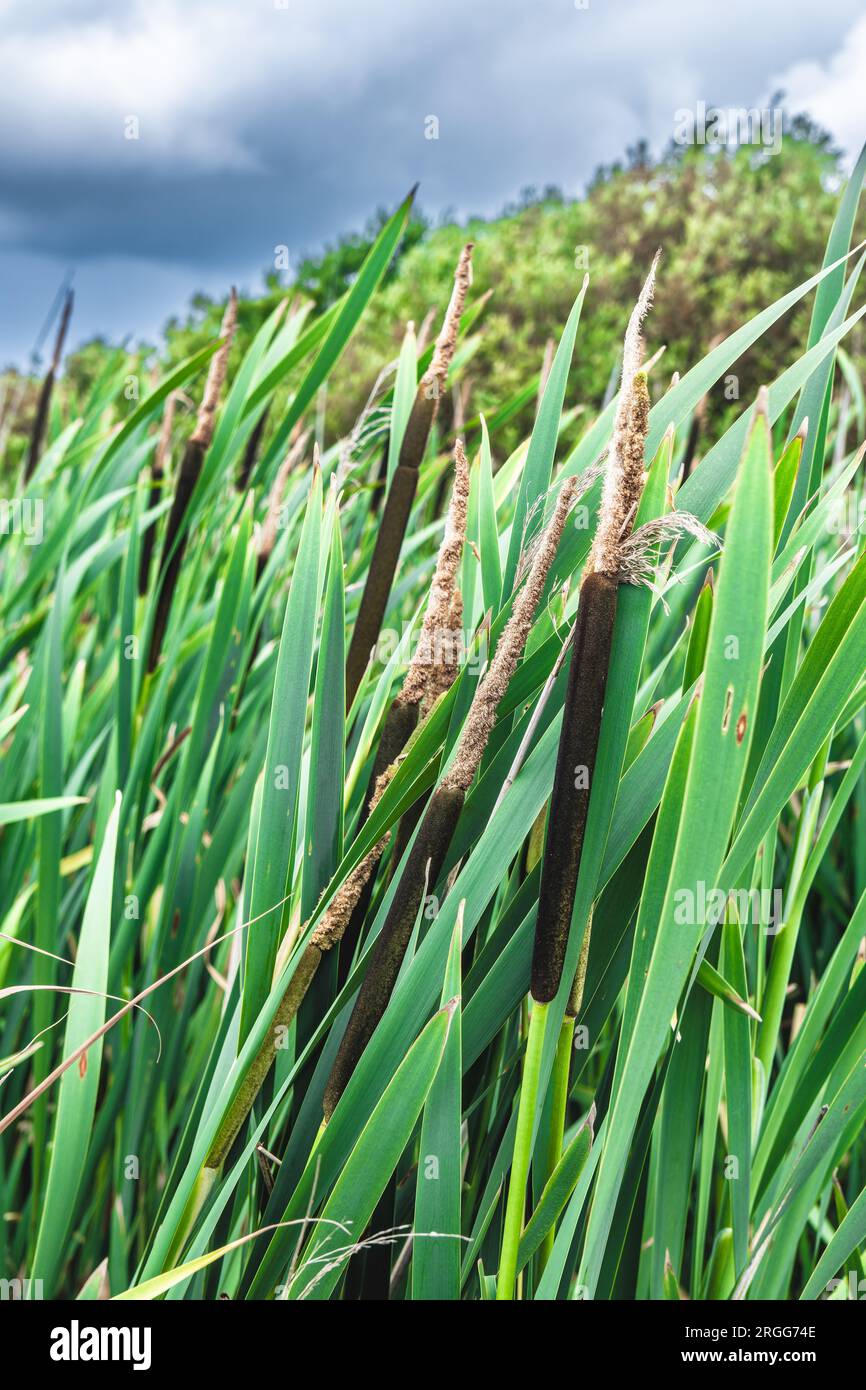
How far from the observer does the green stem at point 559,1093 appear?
1.62ft

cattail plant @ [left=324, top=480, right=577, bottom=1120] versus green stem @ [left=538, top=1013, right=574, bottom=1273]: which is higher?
cattail plant @ [left=324, top=480, right=577, bottom=1120]

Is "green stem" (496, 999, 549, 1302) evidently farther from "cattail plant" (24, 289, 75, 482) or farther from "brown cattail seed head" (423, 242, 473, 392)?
"cattail plant" (24, 289, 75, 482)

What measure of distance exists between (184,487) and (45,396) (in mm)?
1016

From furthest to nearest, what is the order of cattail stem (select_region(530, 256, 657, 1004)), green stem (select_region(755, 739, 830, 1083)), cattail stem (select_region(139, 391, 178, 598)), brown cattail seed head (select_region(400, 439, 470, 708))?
cattail stem (select_region(139, 391, 178, 598)) < green stem (select_region(755, 739, 830, 1083)) < brown cattail seed head (select_region(400, 439, 470, 708)) < cattail stem (select_region(530, 256, 657, 1004))

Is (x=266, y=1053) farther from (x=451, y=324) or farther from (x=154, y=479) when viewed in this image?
(x=154, y=479)

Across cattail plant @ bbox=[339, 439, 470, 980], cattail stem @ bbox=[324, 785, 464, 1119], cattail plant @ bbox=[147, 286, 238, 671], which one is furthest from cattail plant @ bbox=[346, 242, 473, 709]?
cattail plant @ bbox=[147, 286, 238, 671]

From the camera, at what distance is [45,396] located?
1.90 meters

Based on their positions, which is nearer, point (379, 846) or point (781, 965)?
point (379, 846)

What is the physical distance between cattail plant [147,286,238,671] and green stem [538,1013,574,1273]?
0.78m

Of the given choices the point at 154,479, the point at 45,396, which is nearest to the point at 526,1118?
the point at 154,479

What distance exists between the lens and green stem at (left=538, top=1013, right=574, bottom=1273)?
492mm

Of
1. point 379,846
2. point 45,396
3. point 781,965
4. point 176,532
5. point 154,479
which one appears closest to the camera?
point 379,846

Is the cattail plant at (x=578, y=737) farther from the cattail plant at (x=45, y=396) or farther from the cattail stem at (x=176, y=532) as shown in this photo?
the cattail plant at (x=45, y=396)

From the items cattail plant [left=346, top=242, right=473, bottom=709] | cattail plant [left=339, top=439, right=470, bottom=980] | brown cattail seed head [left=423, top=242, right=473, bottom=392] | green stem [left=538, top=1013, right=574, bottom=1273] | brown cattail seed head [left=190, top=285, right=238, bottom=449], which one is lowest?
green stem [left=538, top=1013, right=574, bottom=1273]
